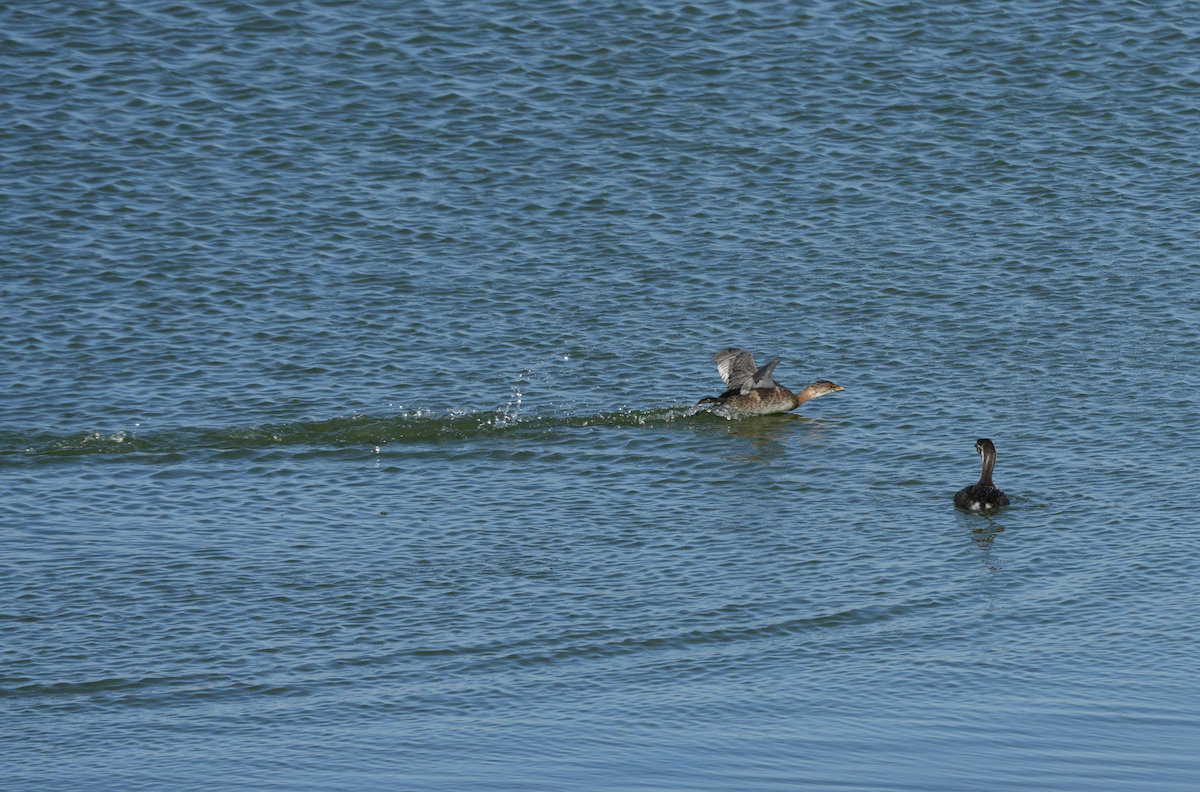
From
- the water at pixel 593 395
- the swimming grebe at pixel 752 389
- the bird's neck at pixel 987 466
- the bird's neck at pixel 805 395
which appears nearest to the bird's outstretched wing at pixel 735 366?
the swimming grebe at pixel 752 389

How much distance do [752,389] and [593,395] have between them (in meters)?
1.59

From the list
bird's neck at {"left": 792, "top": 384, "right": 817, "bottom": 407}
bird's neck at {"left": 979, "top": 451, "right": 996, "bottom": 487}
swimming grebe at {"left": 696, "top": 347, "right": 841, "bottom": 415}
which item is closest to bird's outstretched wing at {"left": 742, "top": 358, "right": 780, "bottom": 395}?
swimming grebe at {"left": 696, "top": 347, "right": 841, "bottom": 415}

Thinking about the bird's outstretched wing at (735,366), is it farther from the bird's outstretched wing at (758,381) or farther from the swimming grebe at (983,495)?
the swimming grebe at (983,495)

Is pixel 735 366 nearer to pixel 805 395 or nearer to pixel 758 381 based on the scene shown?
pixel 758 381

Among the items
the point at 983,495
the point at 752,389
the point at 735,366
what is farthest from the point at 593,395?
the point at 983,495

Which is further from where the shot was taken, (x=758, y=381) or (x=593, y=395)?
(x=593, y=395)

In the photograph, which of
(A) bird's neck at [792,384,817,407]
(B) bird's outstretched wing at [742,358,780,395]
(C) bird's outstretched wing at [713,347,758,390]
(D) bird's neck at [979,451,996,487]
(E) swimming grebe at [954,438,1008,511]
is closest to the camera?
(E) swimming grebe at [954,438,1008,511]

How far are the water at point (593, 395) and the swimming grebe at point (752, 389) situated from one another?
0.74 feet

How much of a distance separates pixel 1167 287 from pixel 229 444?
10.9 meters

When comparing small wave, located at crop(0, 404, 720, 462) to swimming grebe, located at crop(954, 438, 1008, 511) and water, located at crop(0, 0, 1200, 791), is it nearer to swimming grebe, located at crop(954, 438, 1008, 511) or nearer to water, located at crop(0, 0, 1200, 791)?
water, located at crop(0, 0, 1200, 791)

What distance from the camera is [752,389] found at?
637 inches

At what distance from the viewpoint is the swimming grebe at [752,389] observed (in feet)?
52.7

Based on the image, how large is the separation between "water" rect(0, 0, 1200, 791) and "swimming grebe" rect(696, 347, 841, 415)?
0.23 meters

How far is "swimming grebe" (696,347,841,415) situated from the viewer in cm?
1606
